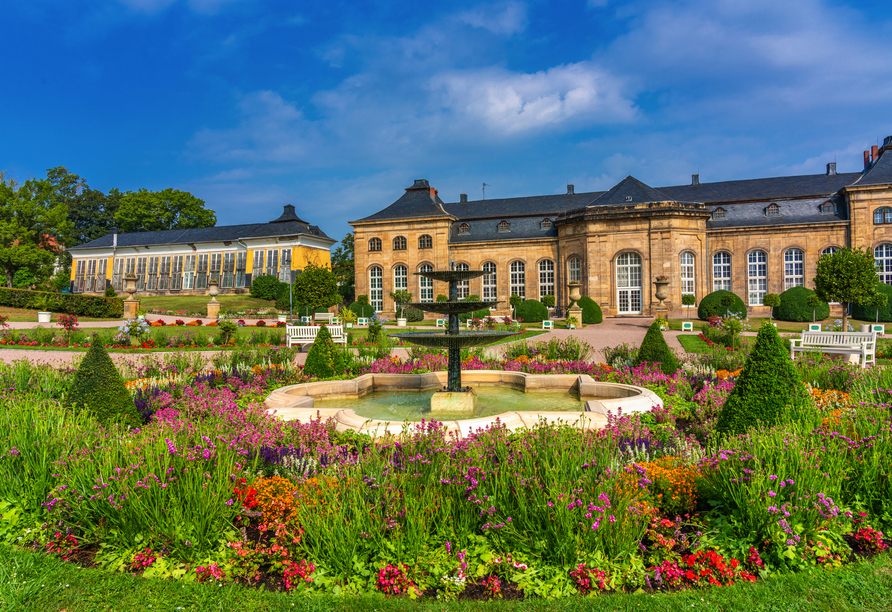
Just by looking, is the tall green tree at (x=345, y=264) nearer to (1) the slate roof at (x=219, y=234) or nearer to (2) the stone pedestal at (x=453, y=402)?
(1) the slate roof at (x=219, y=234)

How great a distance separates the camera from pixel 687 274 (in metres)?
31.8

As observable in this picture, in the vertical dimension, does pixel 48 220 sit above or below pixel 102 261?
above

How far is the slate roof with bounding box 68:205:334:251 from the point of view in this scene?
49.6 m

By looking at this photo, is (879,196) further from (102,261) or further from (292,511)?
(102,261)

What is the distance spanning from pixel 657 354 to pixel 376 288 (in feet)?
103

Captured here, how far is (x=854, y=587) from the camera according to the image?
2871 mm

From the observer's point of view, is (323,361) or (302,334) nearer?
(323,361)

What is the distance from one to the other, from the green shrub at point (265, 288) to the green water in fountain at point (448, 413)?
128ft

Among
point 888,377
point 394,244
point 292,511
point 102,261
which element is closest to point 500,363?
point 888,377

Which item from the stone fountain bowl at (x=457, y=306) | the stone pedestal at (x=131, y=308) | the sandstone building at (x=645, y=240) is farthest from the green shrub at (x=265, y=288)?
the stone fountain bowl at (x=457, y=306)

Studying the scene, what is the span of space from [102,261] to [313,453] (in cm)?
6210

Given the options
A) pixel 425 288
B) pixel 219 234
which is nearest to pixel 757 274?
pixel 425 288

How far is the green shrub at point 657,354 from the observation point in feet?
29.7

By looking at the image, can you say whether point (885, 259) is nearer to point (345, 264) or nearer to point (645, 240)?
point (645, 240)
